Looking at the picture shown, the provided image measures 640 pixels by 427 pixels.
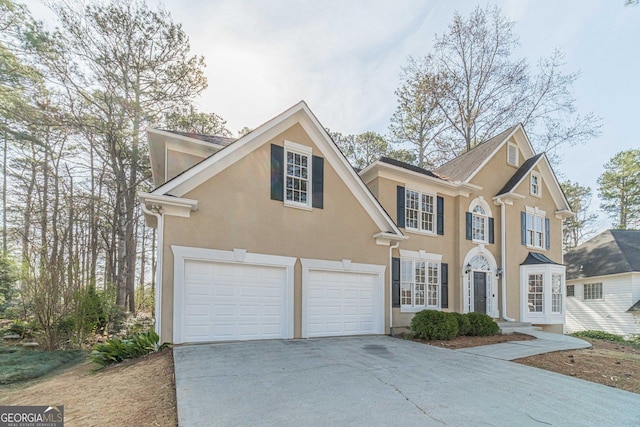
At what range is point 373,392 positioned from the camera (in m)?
5.06

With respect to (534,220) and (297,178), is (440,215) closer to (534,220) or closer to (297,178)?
(534,220)

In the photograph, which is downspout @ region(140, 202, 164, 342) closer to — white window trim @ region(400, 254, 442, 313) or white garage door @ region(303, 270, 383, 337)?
white garage door @ region(303, 270, 383, 337)

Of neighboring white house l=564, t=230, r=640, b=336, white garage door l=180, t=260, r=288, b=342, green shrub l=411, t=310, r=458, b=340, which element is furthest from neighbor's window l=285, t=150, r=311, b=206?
neighboring white house l=564, t=230, r=640, b=336

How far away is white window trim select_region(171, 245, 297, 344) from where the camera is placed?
7.62 meters

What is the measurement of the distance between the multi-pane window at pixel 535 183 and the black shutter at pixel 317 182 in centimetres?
1177

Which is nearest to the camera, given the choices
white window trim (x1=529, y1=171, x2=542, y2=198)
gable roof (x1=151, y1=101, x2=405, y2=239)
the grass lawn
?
the grass lawn

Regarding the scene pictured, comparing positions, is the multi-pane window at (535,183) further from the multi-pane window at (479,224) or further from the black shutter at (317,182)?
the black shutter at (317,182)

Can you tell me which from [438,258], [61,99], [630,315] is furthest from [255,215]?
[630,315]

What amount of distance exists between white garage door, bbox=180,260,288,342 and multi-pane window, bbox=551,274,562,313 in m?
12.9

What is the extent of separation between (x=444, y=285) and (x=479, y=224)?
133 inches

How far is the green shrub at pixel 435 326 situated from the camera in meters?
10.2

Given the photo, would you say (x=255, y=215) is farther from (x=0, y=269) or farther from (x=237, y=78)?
(x=0, y=269)

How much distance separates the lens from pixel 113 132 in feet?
51.8

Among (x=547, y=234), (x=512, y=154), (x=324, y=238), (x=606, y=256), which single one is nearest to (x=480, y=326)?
(x=324, y=238)
